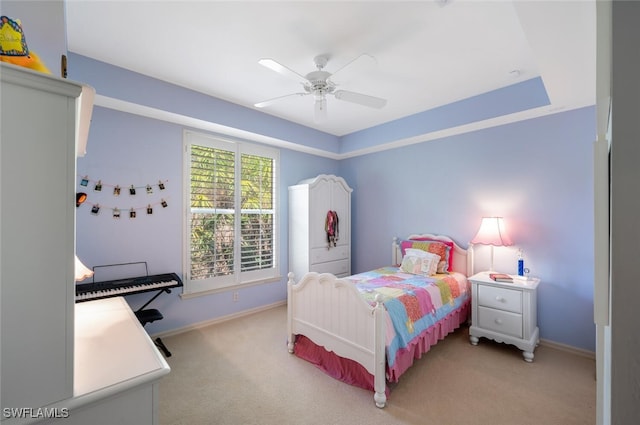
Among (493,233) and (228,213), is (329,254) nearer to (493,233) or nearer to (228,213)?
(228,213)

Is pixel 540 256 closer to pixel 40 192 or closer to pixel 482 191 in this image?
pixel 482 191

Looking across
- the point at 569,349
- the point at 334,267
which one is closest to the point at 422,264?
the point at 334,267

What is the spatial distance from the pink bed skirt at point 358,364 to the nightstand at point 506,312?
27 centimetres

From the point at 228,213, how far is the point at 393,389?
2687mm

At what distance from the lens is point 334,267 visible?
14.2 ft

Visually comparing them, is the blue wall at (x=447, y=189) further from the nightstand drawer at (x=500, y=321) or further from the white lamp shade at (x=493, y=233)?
the nightstand drawer at (x=500, y=321)

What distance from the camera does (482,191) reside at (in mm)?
3328

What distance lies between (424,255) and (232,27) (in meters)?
3.06

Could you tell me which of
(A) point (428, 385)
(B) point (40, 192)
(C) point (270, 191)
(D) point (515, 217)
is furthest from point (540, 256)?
(B) point (40, 192)

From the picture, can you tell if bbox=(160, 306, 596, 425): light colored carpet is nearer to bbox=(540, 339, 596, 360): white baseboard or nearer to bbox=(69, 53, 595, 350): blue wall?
bbox=(540, 339, 596, 360): white baseboard

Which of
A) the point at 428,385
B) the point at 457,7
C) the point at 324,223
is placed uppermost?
the point at 457,7

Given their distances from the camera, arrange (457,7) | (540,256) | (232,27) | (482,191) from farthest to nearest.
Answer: (482,191) → (540,256) → (232,27) → (457,7)

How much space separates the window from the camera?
131 inches

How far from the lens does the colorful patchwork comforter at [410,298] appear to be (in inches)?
84.2
